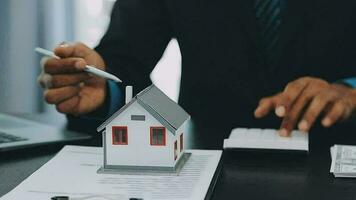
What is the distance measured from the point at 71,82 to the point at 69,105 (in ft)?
0.15

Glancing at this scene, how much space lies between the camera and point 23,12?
7.63ft

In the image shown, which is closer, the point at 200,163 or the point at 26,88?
the point at 200,163

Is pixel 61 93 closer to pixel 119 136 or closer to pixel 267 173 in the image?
pixel 119 136

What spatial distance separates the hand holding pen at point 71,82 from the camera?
1.11m

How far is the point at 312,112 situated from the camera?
→ 1.06 m

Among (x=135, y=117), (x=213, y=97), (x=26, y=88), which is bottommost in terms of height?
(x=26, y=88)

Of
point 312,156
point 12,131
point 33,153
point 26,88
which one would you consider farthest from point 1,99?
point 26,88

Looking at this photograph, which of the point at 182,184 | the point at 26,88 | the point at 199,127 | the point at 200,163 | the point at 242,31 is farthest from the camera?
the point at 26,88

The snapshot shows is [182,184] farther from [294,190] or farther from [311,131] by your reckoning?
[311,131]

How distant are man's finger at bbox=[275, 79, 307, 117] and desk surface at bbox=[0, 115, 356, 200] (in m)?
0.07

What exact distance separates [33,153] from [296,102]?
1.38ft

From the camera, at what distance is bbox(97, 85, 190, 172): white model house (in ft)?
2.81

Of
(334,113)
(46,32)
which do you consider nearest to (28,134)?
(334,113)

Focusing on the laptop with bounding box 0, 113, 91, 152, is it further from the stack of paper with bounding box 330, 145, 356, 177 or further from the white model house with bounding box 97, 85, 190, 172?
the stack of paper with bounding box 330, 145, 356, 177
